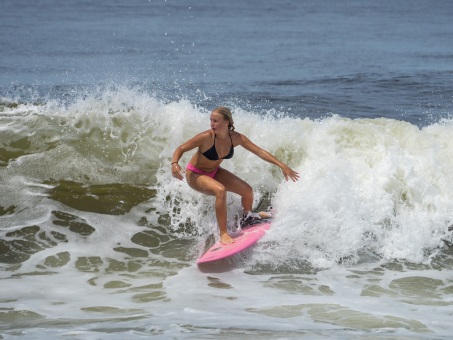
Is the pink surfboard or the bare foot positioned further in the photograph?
the bare foot

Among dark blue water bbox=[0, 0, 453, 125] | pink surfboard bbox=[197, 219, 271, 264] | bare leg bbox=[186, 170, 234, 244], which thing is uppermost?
dark blue water bbox=[0, 0, 453, 125]

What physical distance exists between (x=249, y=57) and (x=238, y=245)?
15.1m

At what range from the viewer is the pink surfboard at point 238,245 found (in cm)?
793

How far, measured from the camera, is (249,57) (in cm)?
2255

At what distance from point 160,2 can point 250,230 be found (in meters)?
38.3

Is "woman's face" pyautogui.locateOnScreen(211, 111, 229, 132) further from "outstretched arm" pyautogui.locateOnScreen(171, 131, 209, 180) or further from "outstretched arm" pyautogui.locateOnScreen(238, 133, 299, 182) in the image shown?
"outstretched arm" pyautogui.locateOnScreen(238, 133, 299, 182)

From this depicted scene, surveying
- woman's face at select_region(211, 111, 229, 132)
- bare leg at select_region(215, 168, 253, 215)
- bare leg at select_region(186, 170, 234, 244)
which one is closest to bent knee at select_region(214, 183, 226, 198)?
bare leg at select_region(186, 170, 234, 244)

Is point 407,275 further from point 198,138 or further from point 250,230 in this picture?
point 198,138

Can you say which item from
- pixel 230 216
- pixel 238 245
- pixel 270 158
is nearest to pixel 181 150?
pixel 270 158

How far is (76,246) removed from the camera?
857 centimetres

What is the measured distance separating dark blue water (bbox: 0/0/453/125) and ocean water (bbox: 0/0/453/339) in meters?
0.16

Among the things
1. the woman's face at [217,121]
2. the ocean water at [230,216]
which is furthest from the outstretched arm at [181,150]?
the ocean water at [230,216]

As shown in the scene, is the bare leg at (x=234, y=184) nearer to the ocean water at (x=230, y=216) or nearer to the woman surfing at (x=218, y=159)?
the woman surfing at (x=218, y=159)

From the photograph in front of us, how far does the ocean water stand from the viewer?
6.58 metres
